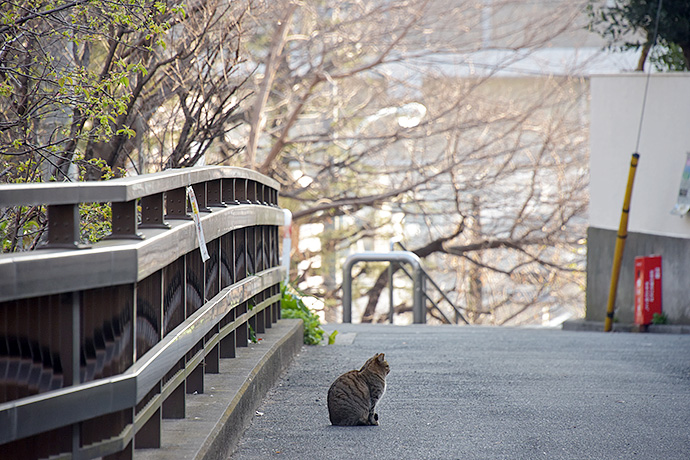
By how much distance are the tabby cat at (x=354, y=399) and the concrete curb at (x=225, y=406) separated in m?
0.47

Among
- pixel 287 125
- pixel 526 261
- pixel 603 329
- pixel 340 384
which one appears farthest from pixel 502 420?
pixel 526 261

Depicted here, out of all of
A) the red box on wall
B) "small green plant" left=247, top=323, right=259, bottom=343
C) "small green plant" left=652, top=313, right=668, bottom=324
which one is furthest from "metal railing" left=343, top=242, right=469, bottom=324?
"small green plant" left=247, top=323, right=259, bottom=343

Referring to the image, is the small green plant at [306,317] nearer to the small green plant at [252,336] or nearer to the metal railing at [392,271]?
the small green plant at [252,336]

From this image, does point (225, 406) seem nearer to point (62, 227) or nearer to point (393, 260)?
point (62, 227)

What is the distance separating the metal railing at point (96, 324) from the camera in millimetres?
2389

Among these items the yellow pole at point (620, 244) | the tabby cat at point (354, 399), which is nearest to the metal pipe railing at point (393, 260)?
the yellow pole at point (620, 244)

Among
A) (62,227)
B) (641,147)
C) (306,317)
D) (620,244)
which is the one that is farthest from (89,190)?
(641,147)

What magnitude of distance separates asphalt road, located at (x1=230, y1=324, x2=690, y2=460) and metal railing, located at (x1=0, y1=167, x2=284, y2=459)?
3.85ft

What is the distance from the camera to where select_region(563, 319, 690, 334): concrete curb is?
1196cm

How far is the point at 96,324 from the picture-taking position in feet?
8.79

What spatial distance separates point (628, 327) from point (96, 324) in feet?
38.4

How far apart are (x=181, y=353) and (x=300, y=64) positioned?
13.7 metres

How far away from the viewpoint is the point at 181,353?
3506 millimetres

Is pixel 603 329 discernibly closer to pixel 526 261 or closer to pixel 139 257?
pixel 526 261
